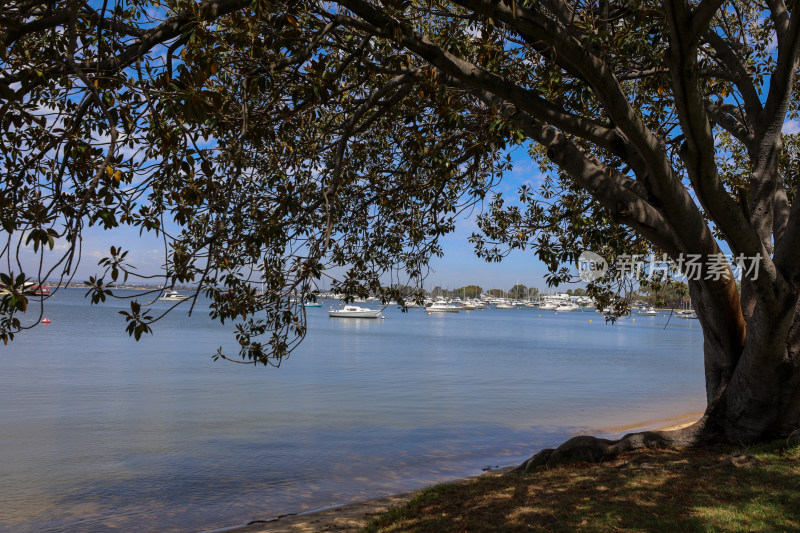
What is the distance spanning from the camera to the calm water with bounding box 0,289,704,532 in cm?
968

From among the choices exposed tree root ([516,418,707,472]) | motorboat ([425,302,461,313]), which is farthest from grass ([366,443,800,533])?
motorboat ([425,302,461,313])

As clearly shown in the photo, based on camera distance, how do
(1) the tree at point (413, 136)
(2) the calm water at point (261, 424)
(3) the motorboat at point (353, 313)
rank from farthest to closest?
(3) the motorboat at point (353, 313) → (2) the calm water at point (261, 424) → (1) the tree at point (413, 136)

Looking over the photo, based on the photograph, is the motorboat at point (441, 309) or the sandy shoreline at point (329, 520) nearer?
the sandy shoreline at point (329, 520)

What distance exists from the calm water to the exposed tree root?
10.1ft

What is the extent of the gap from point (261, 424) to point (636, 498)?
11.6 meters

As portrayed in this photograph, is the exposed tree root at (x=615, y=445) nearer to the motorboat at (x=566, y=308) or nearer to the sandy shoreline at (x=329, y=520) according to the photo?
the sandy shoreline at (x=329, y=520)

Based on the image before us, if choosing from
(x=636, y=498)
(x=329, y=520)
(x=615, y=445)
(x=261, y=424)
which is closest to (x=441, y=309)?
(x=261, y=424)

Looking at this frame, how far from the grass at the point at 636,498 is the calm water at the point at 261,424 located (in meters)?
3.42

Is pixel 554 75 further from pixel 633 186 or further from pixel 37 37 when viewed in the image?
pixel 37 37

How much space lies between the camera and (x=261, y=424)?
50.8ft

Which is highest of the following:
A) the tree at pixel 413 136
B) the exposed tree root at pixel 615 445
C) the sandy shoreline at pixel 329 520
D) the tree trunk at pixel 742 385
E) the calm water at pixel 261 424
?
the tree at pixel 413 136

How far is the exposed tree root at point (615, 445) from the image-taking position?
308 inches

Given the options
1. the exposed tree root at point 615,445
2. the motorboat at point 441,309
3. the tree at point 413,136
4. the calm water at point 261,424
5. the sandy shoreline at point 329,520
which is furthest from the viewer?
the motorboat at point 441,309

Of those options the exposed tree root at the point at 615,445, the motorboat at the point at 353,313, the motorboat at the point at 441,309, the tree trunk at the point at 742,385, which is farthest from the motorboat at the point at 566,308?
the tree trunk at the point at 742,385
